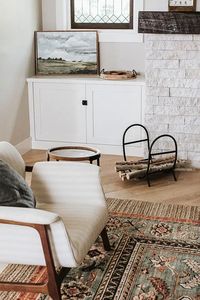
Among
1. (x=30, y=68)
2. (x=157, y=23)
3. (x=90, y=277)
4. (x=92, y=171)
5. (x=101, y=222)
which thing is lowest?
(x=90, y=277)

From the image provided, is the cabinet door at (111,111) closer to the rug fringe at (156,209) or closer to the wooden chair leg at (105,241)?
the rug fringe at (156,209)

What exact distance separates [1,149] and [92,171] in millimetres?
552

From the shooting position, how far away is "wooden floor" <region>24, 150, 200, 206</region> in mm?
4129

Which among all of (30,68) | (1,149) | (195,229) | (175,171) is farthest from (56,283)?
(30,68)

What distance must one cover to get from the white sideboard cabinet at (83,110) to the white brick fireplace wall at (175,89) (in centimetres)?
24

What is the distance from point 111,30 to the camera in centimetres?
548

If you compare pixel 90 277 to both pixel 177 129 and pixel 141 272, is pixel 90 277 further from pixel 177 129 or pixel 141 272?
pixel 177 129

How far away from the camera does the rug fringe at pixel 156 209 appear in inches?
148

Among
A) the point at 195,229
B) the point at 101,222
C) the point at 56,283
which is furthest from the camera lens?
the point at 195,229

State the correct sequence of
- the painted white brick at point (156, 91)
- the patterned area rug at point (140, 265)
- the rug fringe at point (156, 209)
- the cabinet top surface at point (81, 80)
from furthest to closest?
the cabinet top surface at point (81, 80)
the painted white brick at point (156, 91)
the rug fringe at point (156, 209)
the patterned area rug at point (140, 265)

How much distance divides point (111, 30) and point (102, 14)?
0.89 feet

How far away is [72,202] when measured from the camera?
2.99 m

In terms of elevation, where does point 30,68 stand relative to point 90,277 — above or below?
above

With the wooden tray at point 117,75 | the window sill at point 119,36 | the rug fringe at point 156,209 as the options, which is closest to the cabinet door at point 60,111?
the wooden tray at point 117,75
